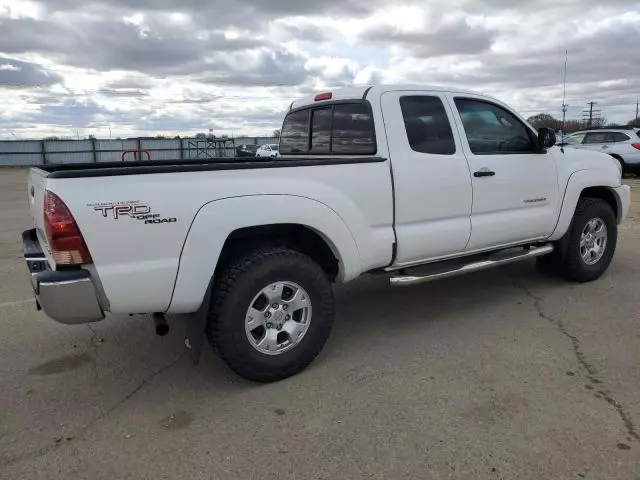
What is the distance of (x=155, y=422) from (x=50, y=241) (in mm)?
1192

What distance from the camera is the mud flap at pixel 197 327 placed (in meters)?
3.38

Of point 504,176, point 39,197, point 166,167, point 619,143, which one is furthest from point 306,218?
point 619,143

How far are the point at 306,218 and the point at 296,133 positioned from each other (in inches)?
72.4

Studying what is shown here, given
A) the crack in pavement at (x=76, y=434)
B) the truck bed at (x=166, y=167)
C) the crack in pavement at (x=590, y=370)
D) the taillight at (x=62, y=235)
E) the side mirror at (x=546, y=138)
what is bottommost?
the crack in pavement at (x=76, y=434)

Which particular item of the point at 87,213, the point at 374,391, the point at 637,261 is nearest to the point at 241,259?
the point at 87,213

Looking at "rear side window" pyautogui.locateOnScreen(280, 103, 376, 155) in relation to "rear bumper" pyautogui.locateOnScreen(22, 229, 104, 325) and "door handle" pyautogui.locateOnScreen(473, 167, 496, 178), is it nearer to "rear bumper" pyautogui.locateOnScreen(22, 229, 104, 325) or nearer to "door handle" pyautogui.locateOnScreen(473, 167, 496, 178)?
"door handle" pyautogui.locateOnScreen(473, 167, 496, 178)

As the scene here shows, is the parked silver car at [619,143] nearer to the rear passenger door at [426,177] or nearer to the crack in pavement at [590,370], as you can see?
the crack in pavement at [590,370]

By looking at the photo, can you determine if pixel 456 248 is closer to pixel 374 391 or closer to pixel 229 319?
pixel 374 391

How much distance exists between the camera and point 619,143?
1755 centimetres

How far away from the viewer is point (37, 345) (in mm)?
4383

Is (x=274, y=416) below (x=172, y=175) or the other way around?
below

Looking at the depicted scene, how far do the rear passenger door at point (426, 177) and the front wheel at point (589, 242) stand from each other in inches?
64.9

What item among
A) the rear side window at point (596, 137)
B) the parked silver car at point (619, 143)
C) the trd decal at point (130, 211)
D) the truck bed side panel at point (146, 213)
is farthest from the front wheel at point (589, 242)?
the rear side window at point (596, 137)

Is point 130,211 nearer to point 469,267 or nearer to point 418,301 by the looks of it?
point 469,267
